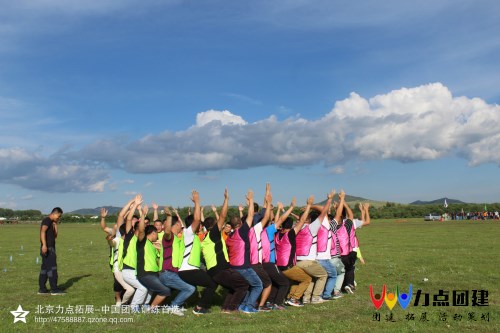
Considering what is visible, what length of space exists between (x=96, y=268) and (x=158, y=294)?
11.1 m

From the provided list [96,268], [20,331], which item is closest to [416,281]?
[20,331]

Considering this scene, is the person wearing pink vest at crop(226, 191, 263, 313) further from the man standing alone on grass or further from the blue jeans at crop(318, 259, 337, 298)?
the man standing alone on grass

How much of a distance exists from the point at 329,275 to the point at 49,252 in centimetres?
832

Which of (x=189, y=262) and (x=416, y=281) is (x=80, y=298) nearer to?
(x=189, y=262)

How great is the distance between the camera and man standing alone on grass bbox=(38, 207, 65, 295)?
1437cm

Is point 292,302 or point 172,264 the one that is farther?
point 292,302

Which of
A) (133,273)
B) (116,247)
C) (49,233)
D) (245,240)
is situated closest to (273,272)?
(245,240)

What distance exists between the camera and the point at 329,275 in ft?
41.8

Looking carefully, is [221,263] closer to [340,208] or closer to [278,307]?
[278,307]

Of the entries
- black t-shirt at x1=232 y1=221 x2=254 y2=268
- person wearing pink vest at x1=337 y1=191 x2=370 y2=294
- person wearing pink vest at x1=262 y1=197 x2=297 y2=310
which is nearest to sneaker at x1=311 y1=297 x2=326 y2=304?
person wearing pink vest at x1=262 y1=197 x2=297 y2=310

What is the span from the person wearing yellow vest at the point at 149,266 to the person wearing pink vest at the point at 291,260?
3.16 m

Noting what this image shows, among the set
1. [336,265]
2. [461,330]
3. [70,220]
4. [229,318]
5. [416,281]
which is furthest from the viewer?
[70,220]

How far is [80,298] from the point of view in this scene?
13969 mm

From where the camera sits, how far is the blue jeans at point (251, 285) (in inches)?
440
